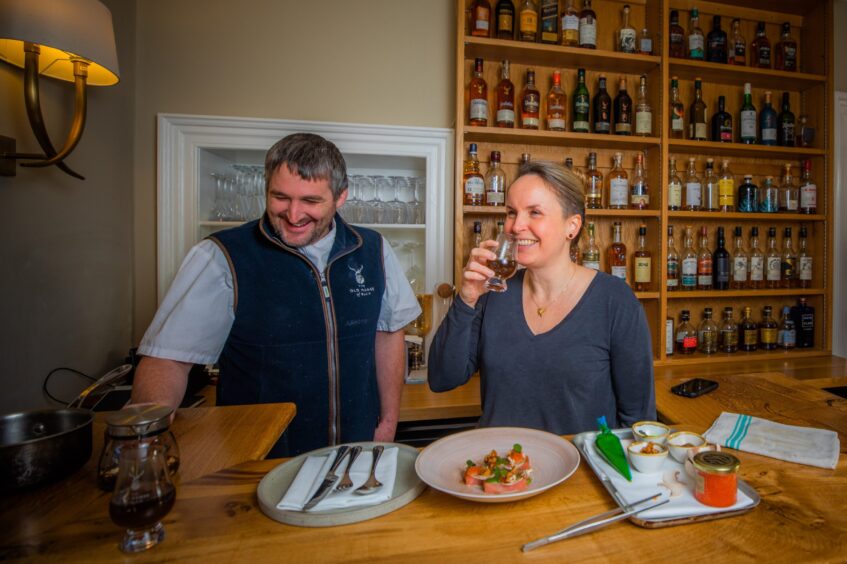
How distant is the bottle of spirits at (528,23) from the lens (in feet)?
7.35

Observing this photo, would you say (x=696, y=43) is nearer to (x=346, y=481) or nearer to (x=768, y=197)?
(x=768, y=197)

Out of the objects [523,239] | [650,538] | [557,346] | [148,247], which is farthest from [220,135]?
[650,538]

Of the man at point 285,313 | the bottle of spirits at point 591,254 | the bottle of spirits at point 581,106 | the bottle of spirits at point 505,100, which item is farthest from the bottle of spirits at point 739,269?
the man at point 285,313

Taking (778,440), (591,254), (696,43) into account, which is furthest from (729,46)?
(778,440)

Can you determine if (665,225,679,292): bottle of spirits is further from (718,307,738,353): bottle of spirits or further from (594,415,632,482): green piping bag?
(594,415,632,482): green piping bag

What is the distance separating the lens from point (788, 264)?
2.59 meters

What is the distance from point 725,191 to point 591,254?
0.84m

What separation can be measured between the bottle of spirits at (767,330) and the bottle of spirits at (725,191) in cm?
66

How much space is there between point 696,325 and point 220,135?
2652mm

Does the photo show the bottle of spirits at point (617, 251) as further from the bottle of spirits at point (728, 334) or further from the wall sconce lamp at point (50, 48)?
the wall sconce lamp at point (50, 48)

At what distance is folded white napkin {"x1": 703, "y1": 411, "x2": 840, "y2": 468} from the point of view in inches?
35.0

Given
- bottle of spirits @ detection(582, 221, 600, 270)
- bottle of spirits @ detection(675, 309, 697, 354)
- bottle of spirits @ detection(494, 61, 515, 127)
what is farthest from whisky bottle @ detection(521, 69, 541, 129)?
bottle of spirits @ detection(675, 309, 697, 354)

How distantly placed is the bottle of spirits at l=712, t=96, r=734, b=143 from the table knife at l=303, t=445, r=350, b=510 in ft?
8.45

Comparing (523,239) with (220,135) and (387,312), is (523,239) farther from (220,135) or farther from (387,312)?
(220,135)
